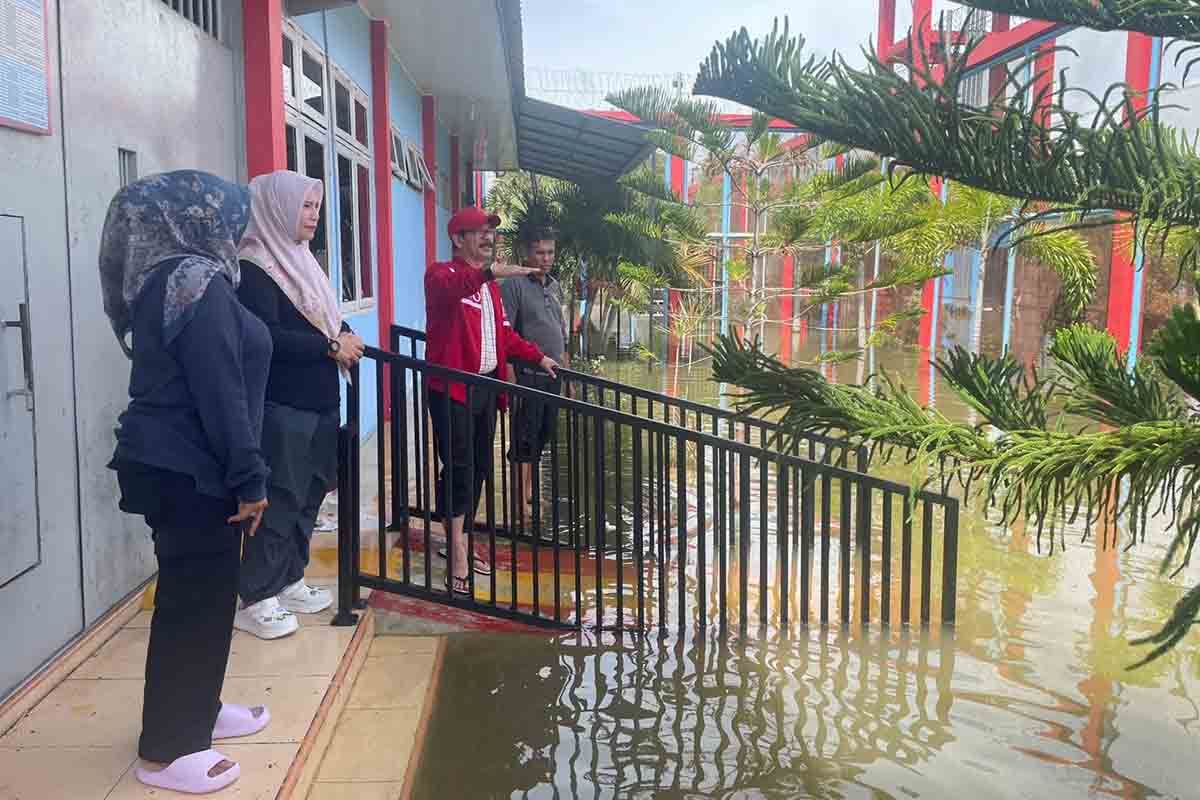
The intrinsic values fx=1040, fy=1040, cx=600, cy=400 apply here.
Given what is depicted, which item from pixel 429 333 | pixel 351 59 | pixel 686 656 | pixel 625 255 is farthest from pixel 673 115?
pixel 686 656

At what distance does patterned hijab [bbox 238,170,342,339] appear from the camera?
9.73 feet

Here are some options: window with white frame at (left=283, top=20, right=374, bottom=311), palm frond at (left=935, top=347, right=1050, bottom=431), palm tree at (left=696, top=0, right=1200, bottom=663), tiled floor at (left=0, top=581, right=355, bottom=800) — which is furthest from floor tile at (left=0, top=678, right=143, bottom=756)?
window with white frame at (left=283, top=20, right=374, bottom=311)

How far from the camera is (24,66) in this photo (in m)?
2.73

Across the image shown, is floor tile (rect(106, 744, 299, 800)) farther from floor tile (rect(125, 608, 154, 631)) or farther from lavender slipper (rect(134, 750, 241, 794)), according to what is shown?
floor tile (rect(125, 608, 154, 631))

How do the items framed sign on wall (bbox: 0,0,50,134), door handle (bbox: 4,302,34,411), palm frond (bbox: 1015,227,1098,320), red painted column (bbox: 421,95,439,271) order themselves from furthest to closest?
1. red painted column (bbox: 421,95,439,271)
2. palm frond (bbox: 1015,227,1098,320)
3. door handle (bbox: 4,302,34,411)
4. framed sign on wall (bbox: 0,0,50,134)

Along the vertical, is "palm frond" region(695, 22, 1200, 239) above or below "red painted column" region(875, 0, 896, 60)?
below

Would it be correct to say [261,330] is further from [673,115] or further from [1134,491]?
[673,115]

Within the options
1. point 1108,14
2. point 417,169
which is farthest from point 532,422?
point 417,169

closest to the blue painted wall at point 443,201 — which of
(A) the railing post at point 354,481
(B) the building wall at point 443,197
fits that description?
(B) the building wall at point 443,197

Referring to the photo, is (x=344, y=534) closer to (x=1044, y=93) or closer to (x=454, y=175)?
(x=1044, y=93)

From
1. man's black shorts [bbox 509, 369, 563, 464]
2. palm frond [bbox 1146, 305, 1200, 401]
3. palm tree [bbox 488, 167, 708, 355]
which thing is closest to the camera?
palm frond [bbox 1146, 305, 1200, 401]

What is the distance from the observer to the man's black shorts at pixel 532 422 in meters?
4.47

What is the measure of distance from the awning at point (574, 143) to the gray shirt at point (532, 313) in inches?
194

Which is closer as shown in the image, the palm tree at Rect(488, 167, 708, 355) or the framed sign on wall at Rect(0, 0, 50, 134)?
the framed sign on wall at Rect(0, 0, 50, 134)
